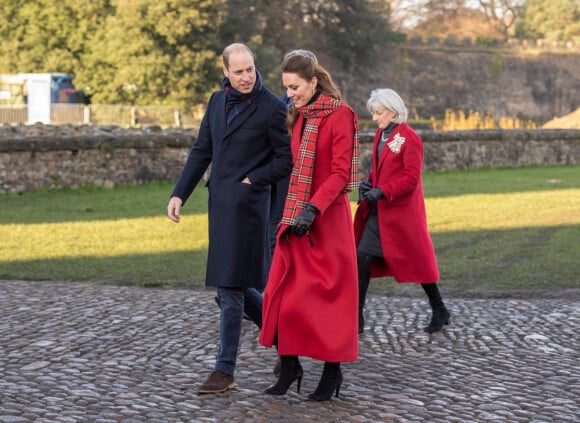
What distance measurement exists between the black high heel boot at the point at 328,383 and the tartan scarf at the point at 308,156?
772 mm

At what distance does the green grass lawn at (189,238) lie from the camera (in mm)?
9875

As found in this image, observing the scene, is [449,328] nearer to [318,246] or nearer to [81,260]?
[318,246]

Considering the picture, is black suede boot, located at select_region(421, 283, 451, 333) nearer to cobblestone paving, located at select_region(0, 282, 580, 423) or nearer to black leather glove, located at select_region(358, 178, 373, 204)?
cobblestone paving, located at select_region(0, 282, 580, 423)

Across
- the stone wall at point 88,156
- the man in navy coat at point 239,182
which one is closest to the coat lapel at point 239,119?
the man in navy coat at point 239,182

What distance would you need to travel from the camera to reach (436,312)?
7.33 metres

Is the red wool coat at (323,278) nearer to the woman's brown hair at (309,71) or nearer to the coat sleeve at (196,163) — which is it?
the woman's brown hair at (309,71)

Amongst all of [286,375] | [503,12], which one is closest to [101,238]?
[286,375]

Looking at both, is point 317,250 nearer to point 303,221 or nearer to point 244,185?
point 303,221

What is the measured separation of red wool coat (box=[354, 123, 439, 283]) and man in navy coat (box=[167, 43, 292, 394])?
6.06 feet

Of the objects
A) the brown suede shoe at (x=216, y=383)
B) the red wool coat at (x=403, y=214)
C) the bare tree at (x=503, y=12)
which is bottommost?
the brown suede shoe at (x=216, y=383)

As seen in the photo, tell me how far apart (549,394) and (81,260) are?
6360 mm

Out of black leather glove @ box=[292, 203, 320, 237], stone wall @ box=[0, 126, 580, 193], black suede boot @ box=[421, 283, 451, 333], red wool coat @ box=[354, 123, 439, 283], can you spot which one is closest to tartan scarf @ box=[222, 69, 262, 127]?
black leather glove @ box=[292, 203, 320, 237]

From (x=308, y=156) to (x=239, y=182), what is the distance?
0.39 m

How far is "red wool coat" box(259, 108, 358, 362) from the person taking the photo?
17.1 feet
